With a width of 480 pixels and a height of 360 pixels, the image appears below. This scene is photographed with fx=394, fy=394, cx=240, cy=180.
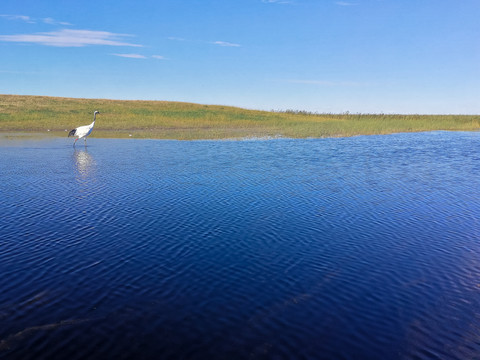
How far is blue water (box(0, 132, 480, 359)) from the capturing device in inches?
256

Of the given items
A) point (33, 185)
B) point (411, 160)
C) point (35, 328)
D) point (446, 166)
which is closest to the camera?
point (35, 328)

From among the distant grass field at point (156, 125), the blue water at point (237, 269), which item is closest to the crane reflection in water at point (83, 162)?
the blue water at point (237, 269)

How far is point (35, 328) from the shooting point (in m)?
6.73

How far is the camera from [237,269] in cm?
923

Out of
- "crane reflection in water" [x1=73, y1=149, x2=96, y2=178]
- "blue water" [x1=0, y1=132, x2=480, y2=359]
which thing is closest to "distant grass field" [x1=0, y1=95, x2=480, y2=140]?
"crane reflection in water" [x1=73, y1=149, x2=96, y2=178]

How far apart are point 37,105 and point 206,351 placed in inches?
3439

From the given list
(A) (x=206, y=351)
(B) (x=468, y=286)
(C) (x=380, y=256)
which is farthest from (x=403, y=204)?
(A) (x=206, y=351)

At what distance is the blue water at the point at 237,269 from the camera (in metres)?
6.50

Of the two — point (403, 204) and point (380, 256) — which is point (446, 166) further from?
point (380, 256)

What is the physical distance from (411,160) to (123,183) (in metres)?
20.9

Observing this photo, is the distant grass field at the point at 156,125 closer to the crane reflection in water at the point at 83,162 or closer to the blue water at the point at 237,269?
the crane reflection in water at the point at 83,162

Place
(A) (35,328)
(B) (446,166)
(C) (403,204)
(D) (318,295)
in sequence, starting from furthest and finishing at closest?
1. (B) (446,166)
2. (C) (403,204)
3. (D) (318,295)
4. (A) (35,328)

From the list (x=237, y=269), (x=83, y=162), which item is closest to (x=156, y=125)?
(x=83, y=162)

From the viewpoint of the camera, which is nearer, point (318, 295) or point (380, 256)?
point (318, 295)
